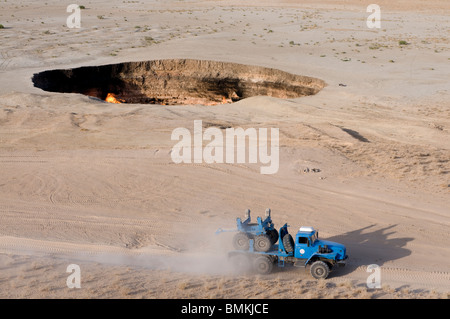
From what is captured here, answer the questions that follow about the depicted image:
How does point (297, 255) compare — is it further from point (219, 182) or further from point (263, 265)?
point (219, 182)

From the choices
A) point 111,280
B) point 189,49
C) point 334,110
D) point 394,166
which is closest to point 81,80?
point 189,49

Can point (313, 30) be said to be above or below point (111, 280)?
above

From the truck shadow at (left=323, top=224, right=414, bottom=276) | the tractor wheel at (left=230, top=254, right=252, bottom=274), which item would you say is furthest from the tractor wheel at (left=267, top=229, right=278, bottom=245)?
the truck shadow at (left=323, top=224, right=414, bottom=276)

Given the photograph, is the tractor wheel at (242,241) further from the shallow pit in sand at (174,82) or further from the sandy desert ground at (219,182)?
the shallow pit in sand at (174,82)

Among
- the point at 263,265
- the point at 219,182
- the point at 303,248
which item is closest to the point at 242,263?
the point at 263,265

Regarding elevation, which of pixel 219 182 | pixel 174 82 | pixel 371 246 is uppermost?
pixel 174 82

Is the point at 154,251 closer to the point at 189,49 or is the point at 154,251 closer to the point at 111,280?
the point at 111,280
